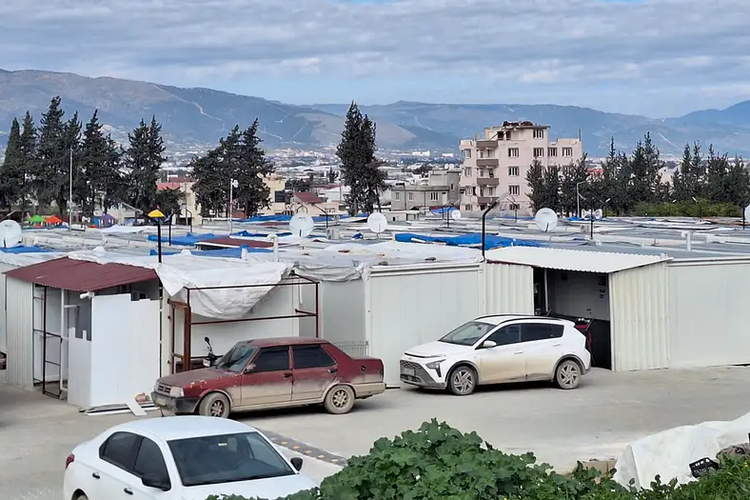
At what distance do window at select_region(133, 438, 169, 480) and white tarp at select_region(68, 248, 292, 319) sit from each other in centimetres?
935

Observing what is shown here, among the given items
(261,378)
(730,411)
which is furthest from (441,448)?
(730,411)

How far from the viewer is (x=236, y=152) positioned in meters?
96.4

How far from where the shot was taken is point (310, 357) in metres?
18.2

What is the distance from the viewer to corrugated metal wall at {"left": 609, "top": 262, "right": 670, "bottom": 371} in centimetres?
2314

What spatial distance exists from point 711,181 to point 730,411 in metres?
75.2

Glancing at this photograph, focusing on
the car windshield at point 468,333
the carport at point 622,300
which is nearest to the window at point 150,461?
the car windshield at point 468,333

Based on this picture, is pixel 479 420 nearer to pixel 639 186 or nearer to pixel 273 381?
pixel 273 381

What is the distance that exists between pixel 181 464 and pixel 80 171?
273 feet

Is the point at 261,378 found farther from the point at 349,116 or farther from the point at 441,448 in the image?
the point at 349,116

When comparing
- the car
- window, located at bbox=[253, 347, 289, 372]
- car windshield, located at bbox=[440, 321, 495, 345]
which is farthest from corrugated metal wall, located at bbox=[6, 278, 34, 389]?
car windshield, located at bbox=[440, 321, 495, 345]

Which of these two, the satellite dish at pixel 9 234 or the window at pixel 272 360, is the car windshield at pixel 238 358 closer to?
the window at pixel 272 360

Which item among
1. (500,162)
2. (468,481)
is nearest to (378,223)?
(468,481)

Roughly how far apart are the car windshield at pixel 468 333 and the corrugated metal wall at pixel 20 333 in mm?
8025

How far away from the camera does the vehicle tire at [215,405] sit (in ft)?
56.0
